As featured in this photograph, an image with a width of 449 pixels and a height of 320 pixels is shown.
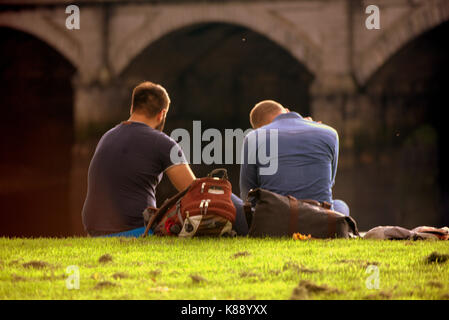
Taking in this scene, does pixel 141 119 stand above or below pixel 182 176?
above

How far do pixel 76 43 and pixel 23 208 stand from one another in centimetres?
517

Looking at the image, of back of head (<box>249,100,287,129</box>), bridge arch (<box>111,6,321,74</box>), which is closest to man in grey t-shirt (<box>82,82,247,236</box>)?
back of head (<box>249,100,287,129</box>)

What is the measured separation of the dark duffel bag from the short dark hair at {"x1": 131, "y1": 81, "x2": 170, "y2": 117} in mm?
731

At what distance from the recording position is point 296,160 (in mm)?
4297

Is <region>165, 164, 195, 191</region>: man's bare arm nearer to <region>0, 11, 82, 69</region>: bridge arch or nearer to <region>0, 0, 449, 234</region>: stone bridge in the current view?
<region>0, 0, 449, 234</region>: stone bridge

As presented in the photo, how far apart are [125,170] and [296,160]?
0.99 meters

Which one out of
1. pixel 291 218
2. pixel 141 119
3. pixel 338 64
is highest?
pixel 338 64

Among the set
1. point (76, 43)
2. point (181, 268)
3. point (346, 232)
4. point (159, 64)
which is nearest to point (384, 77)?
point (159, 64)

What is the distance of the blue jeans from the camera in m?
4.15

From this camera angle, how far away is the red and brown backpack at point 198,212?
152 inches

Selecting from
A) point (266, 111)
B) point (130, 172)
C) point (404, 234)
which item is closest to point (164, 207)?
point (130, 172)

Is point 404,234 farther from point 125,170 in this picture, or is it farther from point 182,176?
point 125,170

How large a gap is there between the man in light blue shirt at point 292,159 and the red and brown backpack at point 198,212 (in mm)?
450
